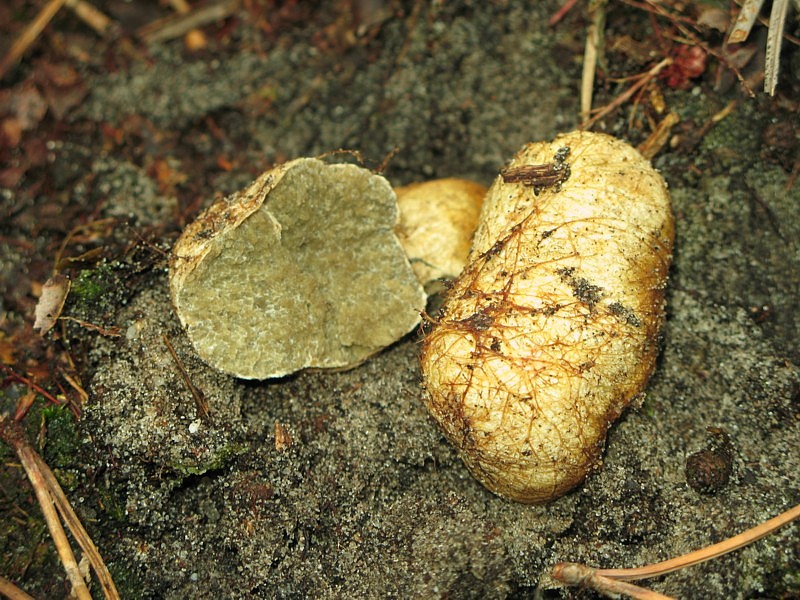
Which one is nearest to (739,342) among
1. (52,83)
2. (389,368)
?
(389,368)

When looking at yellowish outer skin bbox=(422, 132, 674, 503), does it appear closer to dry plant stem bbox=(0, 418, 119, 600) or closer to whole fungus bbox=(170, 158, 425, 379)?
whole fungus bbox=(170, 158, 425, 379)

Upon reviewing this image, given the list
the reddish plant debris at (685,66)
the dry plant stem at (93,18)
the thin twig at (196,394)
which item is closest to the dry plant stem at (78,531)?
the thin twig at (196,394)

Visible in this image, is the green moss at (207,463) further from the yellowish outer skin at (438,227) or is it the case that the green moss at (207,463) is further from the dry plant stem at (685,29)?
the dry plant stem at (685,29)

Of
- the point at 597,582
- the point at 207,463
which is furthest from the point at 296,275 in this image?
the point at 597,582

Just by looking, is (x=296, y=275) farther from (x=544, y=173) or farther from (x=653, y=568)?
(x=653, y=568)

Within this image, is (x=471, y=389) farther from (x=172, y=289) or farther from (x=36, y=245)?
(x=36, y=245)
